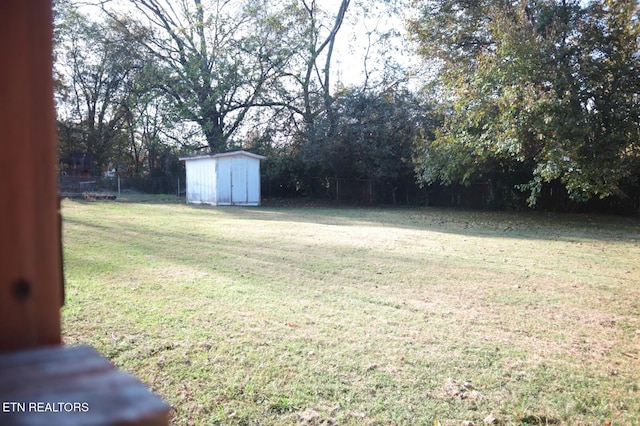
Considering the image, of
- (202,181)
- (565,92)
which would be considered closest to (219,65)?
(202,181)

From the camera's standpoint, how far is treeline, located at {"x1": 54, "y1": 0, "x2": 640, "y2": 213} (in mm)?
12344

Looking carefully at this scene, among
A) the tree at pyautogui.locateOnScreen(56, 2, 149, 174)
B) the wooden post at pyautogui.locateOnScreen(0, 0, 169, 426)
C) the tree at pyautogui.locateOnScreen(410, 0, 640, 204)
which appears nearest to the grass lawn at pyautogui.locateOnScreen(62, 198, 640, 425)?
the wooden post at pyautogui.locateOnScreen(0, 0, 169, 426)

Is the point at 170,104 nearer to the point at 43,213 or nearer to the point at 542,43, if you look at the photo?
the point at 542,43

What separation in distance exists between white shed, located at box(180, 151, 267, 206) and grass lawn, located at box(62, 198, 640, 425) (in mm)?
Answer: 12736

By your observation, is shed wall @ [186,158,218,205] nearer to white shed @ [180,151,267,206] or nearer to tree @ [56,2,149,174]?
white shed @ [180,151,267,206]

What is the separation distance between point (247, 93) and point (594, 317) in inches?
897

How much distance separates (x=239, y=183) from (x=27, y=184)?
20.3 m

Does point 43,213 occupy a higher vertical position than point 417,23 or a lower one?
lower

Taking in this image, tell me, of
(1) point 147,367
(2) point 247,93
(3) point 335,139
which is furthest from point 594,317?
(2) point 247,93

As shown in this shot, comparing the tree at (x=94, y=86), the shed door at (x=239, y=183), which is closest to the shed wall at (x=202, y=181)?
the shed door at (x=239, y=183)

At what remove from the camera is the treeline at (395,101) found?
40.5 ft

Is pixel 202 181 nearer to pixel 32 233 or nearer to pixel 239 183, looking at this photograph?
pixel 239 183

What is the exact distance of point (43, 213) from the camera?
0.65 metres

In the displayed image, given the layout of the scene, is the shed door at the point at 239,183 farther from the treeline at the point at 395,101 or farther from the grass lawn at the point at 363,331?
the grass lawn at the point at 363,331
